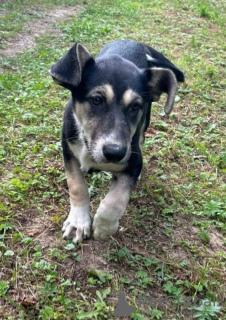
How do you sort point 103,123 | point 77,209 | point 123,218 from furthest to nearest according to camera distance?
point 123,218 → point 77,209 → point 103,123

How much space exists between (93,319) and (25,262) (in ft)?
2.45

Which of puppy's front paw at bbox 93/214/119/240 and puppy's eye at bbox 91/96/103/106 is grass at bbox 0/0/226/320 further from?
puppy's eye at bbox 91/96/103/106

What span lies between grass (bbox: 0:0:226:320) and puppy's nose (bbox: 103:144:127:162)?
849mm

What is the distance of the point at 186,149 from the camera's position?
5.66 metres

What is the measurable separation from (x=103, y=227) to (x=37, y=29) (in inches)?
307

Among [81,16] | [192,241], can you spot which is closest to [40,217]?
[192,241]

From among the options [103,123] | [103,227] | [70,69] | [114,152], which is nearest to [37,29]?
[70,69]

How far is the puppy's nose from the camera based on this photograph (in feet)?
10.9

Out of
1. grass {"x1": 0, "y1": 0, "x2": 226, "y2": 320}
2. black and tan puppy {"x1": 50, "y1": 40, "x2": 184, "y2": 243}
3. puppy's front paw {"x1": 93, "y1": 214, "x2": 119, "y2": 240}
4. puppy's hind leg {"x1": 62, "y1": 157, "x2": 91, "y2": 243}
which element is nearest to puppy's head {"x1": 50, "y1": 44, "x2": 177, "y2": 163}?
black and tan puppy {"x1": 50, "y1": 40, "x2": 184, "y2": 243}

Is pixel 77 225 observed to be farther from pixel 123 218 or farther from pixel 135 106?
pixel 135 106

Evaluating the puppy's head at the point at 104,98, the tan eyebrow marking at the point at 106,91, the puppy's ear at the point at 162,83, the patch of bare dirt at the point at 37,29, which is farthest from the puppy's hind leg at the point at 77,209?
the patch of bare dirt at the point at 37,29

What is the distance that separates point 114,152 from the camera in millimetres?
3340

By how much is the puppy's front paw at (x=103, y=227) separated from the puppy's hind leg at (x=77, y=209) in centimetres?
9

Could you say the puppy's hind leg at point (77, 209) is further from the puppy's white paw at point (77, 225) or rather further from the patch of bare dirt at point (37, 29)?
the patch of bare dirt at point (37, 29)
